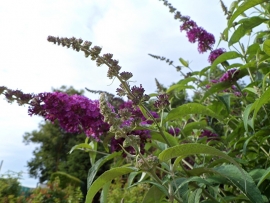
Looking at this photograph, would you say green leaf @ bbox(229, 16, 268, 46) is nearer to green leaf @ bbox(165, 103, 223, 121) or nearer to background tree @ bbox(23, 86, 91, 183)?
green leaf @ bbox(165, 103, 223, 121)

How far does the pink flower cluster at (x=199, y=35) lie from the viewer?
2557 millimetres

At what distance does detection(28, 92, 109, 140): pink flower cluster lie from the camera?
1652 millimetres

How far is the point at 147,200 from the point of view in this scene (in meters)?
1.36

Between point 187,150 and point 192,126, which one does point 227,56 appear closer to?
point 192,126

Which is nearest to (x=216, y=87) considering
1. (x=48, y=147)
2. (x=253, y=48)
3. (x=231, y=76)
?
(x=231, y=76)

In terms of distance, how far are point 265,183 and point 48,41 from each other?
1203 millimetres

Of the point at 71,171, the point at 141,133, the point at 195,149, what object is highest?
the point at 71,171

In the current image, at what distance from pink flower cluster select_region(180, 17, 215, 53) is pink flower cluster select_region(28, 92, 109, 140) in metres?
1.18

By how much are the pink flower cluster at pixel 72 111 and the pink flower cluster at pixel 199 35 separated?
118 cm

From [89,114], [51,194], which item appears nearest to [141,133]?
[89,114]

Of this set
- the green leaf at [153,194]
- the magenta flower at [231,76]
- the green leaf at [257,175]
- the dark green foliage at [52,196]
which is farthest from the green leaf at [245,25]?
the dark green foliage at [52,196]

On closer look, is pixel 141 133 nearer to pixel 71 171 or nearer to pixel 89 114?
pixel 89 114

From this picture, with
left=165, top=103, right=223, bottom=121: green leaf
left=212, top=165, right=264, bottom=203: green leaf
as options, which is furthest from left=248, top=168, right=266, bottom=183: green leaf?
left=165, top=103, right=223, bottom=121: green leaf

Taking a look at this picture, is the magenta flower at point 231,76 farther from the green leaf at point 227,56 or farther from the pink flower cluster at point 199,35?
the pink flower cluster at point 199,35
